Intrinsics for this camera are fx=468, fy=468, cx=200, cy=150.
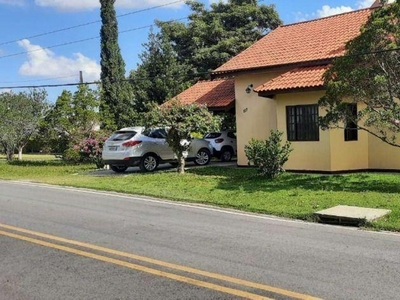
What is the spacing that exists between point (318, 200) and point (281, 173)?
484cm

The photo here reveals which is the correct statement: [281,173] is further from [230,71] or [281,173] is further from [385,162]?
[230,71]

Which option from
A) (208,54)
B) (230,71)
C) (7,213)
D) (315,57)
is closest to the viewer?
(7,213)

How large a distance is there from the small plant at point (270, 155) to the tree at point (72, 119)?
13558 mm

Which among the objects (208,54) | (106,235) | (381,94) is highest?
(208,54)

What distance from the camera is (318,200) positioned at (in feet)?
35.4

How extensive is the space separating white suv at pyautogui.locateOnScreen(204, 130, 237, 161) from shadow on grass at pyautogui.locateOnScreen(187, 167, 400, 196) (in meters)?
7.46

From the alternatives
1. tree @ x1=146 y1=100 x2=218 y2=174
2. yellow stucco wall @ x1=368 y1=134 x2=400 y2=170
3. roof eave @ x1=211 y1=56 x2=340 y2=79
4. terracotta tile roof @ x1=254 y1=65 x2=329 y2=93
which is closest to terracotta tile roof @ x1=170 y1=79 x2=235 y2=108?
roof eave @ x1=211 y1=56 x2=340 y2=79

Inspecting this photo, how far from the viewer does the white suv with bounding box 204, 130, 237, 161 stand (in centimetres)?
2391

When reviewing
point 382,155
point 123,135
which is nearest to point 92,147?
point 123,135

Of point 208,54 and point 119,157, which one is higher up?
point 208,54

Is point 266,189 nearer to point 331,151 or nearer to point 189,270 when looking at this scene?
point 331,151

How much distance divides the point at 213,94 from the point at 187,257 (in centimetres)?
1638

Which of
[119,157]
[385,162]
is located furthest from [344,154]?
[119,157]

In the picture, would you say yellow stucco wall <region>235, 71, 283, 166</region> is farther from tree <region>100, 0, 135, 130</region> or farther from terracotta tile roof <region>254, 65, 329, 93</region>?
tree <region>100, 0, 135, 130</region>
